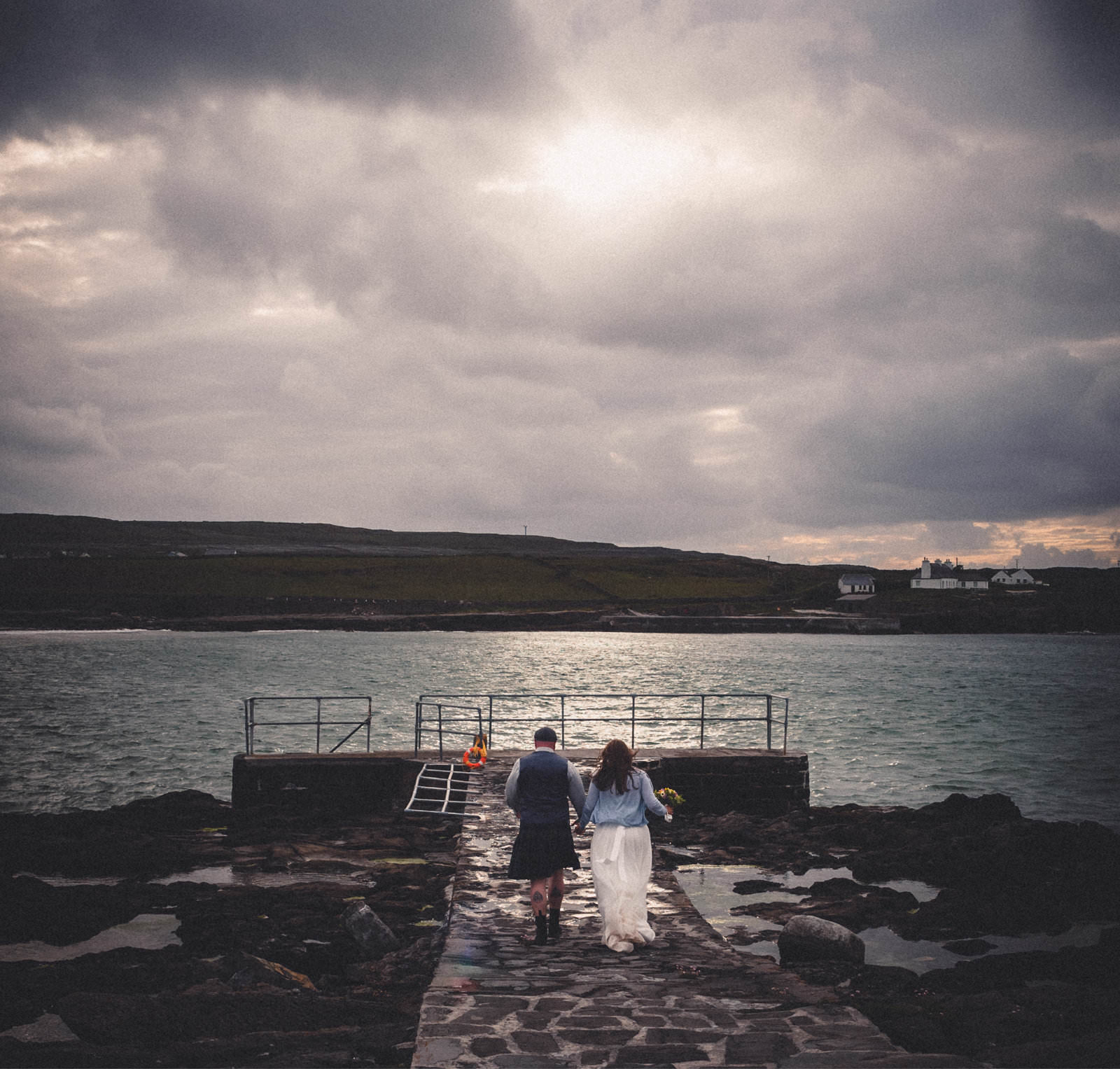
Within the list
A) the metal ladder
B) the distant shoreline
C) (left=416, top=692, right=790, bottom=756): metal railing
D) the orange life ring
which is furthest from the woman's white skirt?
the distant shoreline

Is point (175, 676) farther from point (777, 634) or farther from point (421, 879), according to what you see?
point (777, 634)

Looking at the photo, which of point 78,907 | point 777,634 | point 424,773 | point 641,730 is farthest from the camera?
point 777,634

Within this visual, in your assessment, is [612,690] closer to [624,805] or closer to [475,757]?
[475,757]

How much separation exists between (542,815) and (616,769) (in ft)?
2.75

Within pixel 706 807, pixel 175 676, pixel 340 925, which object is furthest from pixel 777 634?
pixel 340 925

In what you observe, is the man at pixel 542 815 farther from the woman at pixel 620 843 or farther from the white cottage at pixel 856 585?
the white cottage at pixel 856 585

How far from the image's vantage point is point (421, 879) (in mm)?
15812

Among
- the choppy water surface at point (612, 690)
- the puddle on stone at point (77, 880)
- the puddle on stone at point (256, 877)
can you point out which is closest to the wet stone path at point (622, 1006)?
the puddle on stone at point (256, 877)

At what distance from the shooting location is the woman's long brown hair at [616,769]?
9141 mm

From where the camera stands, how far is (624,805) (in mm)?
9258

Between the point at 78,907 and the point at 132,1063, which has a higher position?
the point at 132,1063

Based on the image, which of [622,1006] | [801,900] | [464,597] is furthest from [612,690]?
[464,597]

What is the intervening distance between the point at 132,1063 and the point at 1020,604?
15190 cm

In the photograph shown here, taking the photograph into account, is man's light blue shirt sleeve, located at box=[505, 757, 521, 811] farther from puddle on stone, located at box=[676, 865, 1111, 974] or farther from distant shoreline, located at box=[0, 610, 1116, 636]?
distant shoreline, located at box=[0, 610, 1116, 636]
